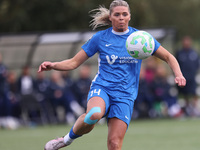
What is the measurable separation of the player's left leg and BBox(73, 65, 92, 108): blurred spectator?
10.6 meters

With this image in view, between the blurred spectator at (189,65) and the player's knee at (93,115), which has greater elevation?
the player's knee at (93,115)

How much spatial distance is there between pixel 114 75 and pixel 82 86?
10.6 m

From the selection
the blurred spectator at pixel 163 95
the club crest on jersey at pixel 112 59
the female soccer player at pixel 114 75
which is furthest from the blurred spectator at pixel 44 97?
the club crest on jersey at pixel 112 59

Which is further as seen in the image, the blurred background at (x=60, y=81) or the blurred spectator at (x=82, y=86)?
the blurred spectator at (x=82, y=86)

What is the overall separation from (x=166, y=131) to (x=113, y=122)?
22.5 ft

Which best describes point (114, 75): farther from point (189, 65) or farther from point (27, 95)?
point (189, 65)

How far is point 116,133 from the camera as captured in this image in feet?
22.1

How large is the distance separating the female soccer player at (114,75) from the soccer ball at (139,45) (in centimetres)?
23

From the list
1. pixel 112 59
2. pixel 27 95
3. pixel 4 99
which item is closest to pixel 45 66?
pixel 112 59

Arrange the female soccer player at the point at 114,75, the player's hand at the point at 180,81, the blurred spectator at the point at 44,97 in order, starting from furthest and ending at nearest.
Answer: the blurred spectator at the point at 44,97
the female soccer player at the point at 114,75
the player's hand at the point at 180,81

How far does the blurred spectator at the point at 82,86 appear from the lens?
689 inches

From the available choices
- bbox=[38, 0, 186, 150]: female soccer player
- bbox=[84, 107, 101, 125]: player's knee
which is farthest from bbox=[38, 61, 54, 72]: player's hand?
bbox=[84, 107, 101, 125]: player's knee

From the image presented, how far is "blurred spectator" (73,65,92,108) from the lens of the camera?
57.4 feet

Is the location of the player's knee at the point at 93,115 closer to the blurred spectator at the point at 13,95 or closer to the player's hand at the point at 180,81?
the player's hand at the point at 180,81
